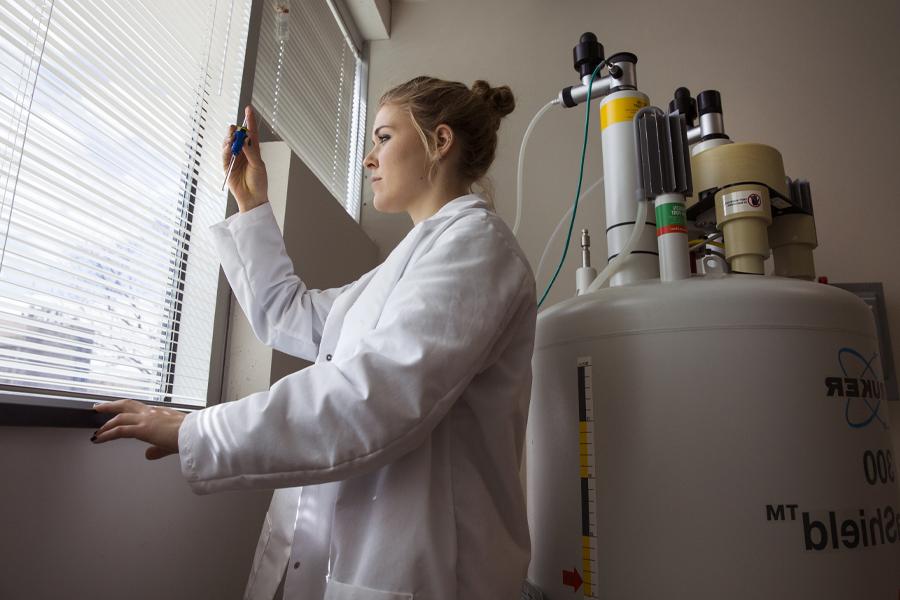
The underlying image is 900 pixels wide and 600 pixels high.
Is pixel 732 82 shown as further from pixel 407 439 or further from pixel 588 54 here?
pixel 407 439

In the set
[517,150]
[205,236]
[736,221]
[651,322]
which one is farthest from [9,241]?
[517,150]

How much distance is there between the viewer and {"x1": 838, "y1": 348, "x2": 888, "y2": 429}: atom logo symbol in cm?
84

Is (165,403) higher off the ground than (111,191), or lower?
lower

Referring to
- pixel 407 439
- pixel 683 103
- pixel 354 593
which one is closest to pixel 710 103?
pixel 683 103

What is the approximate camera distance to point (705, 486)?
2.65ft

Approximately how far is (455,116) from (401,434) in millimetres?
671

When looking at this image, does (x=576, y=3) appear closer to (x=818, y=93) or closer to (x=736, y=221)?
(x=818, y=93)

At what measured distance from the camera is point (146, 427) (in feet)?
2.28

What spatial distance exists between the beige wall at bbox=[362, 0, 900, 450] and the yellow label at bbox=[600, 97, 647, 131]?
89cm

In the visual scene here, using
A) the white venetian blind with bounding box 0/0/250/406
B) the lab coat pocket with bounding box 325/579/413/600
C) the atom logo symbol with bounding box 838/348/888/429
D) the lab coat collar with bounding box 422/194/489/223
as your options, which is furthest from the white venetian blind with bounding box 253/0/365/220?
the atom logo symbol with bounding box 838/348/888/429

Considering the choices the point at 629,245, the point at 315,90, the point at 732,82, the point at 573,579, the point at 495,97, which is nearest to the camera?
the point at 573,579

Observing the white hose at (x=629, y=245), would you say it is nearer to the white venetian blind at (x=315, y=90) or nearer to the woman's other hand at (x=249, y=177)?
the woman's other hand at (x=249, y=177)

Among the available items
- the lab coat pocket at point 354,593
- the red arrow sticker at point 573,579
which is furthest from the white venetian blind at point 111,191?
the red arrow sticker at point 573,579

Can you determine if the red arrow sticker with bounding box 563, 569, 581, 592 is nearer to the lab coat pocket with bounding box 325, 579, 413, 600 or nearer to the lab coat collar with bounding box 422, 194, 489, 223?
the lab coat pocket with bounding box 325, 579, 413, 600
